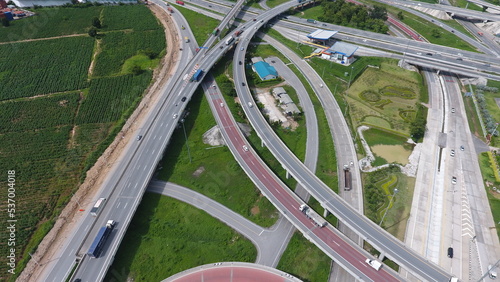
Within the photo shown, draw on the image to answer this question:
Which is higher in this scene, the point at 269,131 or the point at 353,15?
the point at 353,15

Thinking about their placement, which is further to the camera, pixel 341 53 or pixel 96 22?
pixel 96 22

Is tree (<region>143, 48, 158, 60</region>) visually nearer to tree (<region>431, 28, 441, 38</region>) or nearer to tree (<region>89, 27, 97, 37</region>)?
tree (<region>89, 27, 97, 37</region>)

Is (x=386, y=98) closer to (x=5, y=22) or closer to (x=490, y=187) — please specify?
(x=490, y=187)

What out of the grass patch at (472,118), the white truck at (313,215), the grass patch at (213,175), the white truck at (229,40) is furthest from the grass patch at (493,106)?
the white truck at (229,40)

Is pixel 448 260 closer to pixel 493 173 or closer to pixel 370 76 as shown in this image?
pixel 493 173

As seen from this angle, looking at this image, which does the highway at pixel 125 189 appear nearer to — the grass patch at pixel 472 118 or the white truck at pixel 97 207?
the white truck at pixel 97 207

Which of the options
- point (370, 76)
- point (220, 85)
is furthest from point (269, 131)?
point (370, 76)

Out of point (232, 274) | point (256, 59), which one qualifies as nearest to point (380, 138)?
point (232, 274)
